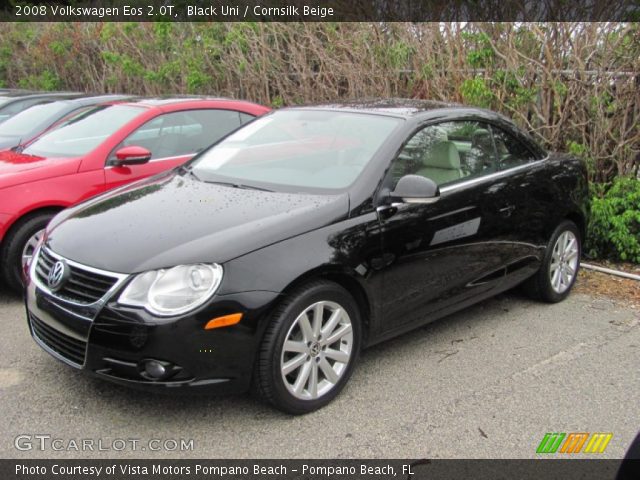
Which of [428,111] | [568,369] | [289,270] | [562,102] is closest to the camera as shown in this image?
[289,270]

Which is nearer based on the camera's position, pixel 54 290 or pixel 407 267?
pixel 54 290

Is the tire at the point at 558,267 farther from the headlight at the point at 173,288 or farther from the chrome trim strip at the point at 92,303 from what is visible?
the chrome trim strip at the point at 92,303

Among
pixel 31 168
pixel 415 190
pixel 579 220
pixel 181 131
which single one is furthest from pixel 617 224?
pixel 31 168

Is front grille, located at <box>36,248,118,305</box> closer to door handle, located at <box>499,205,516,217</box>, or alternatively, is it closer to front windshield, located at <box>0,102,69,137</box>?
door handle, located at <box>499,205,516,217</box>

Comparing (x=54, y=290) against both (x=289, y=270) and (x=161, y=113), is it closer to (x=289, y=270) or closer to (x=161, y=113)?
(x=289, y=270)

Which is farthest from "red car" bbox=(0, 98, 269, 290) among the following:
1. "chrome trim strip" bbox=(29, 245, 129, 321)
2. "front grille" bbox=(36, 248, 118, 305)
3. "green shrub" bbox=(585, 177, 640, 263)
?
"green shrub" bbox=(585, 177, 640, 263)

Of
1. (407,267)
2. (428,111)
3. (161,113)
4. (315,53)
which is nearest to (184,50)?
(315,53)

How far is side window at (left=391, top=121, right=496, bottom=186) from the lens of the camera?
3.96m

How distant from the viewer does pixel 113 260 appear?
10.2 ft

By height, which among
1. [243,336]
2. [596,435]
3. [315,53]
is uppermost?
[315,53]

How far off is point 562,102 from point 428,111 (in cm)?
297

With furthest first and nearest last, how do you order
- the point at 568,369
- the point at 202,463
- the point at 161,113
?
the point at 161,113
the point at 568,369
the point at 202,463

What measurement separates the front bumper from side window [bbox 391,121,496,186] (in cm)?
132

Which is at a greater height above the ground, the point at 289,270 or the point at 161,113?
the point at 161,113
